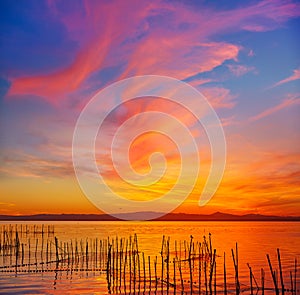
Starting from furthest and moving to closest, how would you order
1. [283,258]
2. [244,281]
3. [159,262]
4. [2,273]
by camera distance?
[283,258] → [159,262] → [2,273] → [244,281]

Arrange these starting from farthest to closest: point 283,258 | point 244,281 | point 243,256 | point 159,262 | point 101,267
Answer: point 243,256
point 283,258
point 159,262
point 101,267
point 244,281

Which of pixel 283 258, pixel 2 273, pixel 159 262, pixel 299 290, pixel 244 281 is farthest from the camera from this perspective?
pixel 283 258

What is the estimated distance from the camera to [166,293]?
2220cm

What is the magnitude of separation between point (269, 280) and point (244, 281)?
1.93 meters

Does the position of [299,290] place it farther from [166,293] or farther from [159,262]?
[159,262]

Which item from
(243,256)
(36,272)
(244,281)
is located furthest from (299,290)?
(243,256)

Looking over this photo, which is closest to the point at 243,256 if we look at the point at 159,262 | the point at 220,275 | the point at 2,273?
the point at 159,262

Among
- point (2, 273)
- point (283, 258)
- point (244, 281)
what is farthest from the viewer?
point (283, 258)

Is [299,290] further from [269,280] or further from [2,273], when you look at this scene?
[2,273]

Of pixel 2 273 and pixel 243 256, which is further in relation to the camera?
pixel 243 256

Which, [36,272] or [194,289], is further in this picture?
[36,272]

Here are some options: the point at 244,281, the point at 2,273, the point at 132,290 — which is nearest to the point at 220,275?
the point at 244,281

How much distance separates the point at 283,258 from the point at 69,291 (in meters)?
25.4

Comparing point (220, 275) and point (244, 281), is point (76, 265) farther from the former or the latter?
point (244, 281)
